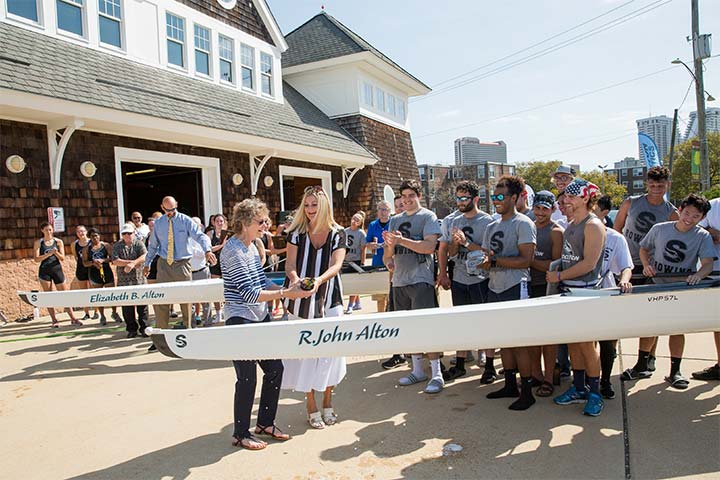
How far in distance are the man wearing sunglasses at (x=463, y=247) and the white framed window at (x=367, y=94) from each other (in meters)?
15.1

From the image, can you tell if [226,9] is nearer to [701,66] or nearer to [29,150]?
[29,150]

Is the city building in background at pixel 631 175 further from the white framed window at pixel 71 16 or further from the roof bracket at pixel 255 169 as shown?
the white framed window at pixel 71 16

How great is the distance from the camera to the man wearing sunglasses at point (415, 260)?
4.76 m

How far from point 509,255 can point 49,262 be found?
296 inches

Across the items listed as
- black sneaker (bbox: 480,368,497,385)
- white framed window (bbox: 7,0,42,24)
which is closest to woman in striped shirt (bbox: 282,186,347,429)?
black sneaker (bbox: 480,368,497,385)

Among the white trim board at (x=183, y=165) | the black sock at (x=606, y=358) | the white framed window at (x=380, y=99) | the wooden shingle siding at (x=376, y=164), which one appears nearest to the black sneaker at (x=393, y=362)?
the black sock at (x=606, y=358)

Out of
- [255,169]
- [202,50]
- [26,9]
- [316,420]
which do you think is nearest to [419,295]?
[316,420]

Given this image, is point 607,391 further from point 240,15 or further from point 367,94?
point 367,94

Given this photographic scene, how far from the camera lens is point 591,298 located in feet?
11.5

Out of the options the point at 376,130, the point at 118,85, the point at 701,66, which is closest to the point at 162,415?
the point at 118,85

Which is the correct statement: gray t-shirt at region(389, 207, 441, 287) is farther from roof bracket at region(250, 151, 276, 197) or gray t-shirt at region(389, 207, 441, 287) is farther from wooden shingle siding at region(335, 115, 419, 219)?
wooden shingle siding at region(335, 115, 419, 219)

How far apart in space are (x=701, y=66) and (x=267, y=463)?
20.7m

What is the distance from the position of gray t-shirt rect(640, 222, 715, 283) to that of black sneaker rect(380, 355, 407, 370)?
2612 millimetres

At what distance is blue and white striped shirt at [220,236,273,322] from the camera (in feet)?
11.5
